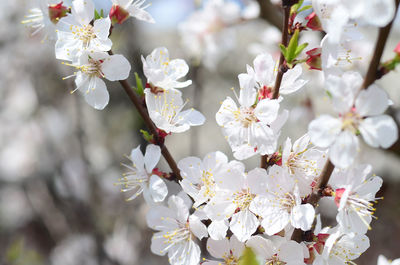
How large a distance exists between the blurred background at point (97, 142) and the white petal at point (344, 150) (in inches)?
35.6

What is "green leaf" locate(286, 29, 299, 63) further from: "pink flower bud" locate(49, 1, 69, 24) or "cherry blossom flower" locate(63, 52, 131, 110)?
"pink flower bud" locate(49, 1, 69, 24)

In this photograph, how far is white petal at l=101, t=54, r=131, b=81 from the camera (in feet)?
2.79

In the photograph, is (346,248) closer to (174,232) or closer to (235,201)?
(235,201)

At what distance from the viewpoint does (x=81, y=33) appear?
86 cm

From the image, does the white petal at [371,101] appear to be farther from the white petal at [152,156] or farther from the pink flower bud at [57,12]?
the pink flower bud at [57,12]

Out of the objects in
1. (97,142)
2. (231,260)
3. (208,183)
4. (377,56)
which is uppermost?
(377,56)

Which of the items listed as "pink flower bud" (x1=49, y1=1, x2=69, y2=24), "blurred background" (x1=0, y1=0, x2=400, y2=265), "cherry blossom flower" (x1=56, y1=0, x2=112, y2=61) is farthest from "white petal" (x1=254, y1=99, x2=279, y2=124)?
"blurred background" (x1=0, y1=0, x2=400, y2=265)

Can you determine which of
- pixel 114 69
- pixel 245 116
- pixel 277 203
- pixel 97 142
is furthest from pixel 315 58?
pixel 97 142

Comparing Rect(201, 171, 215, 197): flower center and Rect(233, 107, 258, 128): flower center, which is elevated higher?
Rect(233, 107, 258, 128): flower center

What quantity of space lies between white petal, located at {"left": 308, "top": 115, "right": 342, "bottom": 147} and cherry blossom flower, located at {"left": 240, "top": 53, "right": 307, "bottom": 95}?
0.51 feet

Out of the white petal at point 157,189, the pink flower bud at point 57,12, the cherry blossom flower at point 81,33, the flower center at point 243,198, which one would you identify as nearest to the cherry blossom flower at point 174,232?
the white petal at point 157,189

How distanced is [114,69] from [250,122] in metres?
0.30

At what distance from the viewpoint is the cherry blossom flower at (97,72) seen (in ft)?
2.76

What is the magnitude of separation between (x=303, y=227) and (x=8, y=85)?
3767 mm
